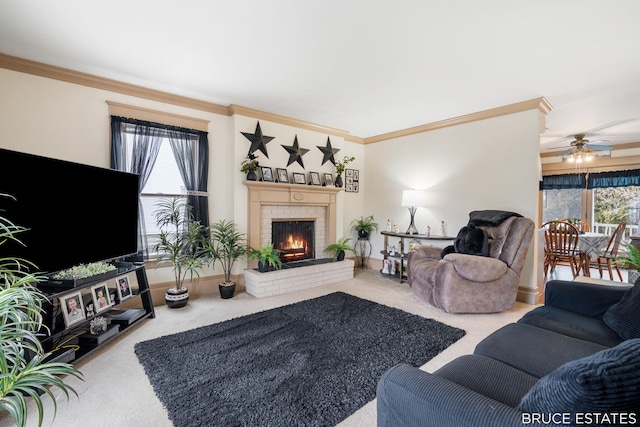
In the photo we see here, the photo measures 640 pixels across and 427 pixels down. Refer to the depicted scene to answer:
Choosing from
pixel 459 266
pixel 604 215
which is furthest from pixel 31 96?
pixel 604 215

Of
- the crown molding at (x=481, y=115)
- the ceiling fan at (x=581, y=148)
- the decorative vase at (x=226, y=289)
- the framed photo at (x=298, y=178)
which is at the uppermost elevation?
the crown molding at (x=481, y=115)

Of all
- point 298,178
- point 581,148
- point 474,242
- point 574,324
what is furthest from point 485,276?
point 581,148

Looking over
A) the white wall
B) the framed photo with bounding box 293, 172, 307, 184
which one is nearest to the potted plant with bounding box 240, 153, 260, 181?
the framed photo with bounding box 293, 172, 307, 184

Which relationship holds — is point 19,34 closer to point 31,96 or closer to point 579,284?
point 31,96

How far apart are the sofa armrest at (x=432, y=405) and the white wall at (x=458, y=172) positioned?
340cm

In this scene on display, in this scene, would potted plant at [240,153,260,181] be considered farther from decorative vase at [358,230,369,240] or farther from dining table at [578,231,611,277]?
dining table at [578,231,611,277]

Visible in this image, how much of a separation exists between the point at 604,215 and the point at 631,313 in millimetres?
6068

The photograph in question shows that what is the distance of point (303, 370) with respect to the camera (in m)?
2.05

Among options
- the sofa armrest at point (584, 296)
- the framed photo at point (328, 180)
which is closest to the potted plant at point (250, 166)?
the framed photo at point (328, 180)

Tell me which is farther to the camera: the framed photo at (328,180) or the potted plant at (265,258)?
the framed photo at (328,180)

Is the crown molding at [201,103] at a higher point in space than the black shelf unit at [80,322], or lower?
higher

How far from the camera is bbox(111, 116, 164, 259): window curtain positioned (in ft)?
10.2

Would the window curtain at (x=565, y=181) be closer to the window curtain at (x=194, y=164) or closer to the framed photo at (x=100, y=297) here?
the window curtain at (x=194, y=164)

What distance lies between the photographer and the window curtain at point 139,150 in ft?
10.2
